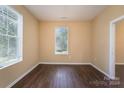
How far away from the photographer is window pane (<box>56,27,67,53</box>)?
700cm

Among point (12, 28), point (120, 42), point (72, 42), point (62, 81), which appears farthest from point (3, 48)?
point (120, 42)

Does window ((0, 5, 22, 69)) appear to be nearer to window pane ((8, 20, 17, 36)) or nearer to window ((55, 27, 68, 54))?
window pane ((8, 20, 17, 36))

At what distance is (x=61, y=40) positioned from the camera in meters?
7.02

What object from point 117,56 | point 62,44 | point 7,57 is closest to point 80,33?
point 62,44

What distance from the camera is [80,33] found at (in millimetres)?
6875

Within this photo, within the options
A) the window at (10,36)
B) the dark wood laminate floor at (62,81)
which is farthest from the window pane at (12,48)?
the dark wood laminate floor at (62,81)

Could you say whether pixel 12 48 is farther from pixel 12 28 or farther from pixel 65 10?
pixel 65 10

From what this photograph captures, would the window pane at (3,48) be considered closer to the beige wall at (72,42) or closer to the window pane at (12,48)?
the window pane at (12,48)

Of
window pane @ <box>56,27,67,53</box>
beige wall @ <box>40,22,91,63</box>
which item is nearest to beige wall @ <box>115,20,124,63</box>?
beige wall @ <box>40,22,91,63</box>

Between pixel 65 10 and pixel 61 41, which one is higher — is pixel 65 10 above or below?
above

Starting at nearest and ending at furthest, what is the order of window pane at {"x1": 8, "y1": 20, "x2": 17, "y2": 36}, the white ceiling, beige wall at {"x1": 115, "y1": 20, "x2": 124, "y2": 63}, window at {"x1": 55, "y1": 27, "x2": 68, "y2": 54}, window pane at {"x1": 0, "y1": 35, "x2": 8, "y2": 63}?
window pane at {"x1": 0, "y1": 35, "x2": 8, "y2": 63}
window pane at {"x1": 8, "y1": 20, "x2": 17, "y2": 36}
the white ceiling
beige wall at {"x1": 115, "y1": 20, "x2": 124, "y2": 63}
window at {"x1": 55, "y1": 27, "x2": 68, "y2": 54}

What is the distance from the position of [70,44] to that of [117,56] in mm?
2734

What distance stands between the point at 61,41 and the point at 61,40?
6 centimetres

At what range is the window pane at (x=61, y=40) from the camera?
7.00 meters
